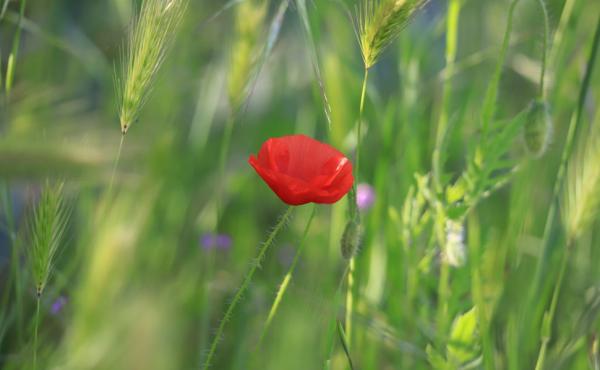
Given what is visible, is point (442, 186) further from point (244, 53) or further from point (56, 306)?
point (56, 306)

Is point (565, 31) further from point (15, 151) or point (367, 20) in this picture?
point (15, 151)

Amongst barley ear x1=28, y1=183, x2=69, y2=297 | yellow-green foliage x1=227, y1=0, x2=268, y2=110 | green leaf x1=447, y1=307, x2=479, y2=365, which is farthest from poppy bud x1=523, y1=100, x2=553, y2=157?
barley ear x1=28, y1=183, x2=69, y2=297

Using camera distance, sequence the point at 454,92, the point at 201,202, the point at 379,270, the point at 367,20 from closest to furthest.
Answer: the point at 367,20
the point at 379,270
the point at 201,202
the point at 454,92

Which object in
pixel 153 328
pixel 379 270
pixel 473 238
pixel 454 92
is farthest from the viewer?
pixel 454 92

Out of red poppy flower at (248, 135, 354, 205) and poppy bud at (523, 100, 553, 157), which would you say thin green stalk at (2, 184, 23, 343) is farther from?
poppy bud at (523, 100, 553, 157)

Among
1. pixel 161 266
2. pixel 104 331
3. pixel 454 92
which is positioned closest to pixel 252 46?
pixel 104 331

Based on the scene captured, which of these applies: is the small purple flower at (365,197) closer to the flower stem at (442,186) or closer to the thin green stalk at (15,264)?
the flower stem at (442,186)

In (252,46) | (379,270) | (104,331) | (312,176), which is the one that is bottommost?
(379,270)

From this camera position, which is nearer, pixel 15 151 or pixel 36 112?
pixel 15 151

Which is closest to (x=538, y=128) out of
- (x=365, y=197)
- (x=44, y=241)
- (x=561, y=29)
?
(x=561, y=29)
